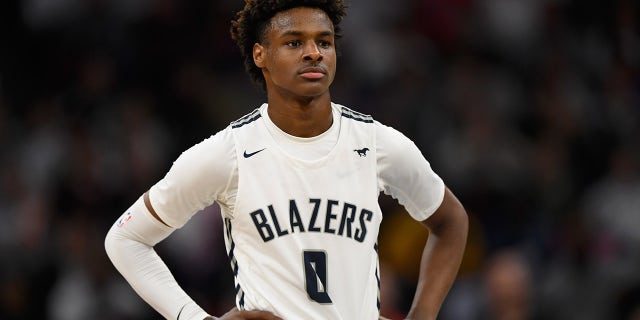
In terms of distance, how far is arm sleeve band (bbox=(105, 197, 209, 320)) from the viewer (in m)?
4.75

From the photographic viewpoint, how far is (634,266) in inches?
342

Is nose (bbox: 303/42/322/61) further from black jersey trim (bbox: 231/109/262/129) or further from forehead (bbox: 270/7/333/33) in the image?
black jersey trim (bbox: 231/109/262/129)

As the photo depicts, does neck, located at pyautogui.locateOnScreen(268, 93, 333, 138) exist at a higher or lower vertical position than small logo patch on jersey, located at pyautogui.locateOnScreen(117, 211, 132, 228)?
higher

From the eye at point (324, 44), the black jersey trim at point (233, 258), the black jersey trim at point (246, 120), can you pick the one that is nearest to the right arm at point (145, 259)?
the black jersey trim at point (233, 258)

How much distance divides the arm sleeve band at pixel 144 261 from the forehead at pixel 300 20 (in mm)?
954

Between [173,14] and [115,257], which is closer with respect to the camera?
[115,257]

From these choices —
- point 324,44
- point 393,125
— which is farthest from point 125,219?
point 393,125

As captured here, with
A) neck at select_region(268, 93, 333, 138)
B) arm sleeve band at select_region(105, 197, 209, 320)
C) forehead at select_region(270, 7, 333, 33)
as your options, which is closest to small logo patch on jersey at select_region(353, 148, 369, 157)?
neck at select_region(268, 93, 333, 138)

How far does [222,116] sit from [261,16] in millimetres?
6025

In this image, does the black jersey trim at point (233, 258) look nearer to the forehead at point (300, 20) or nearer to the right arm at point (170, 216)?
the right arm at point (170, 216)

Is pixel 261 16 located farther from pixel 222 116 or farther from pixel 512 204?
pixel 222 116

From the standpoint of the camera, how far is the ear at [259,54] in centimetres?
466

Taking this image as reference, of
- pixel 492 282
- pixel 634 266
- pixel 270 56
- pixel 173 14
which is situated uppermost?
pixel 270 56

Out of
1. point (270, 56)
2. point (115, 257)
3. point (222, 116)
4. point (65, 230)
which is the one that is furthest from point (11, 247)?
point (270, 56)
